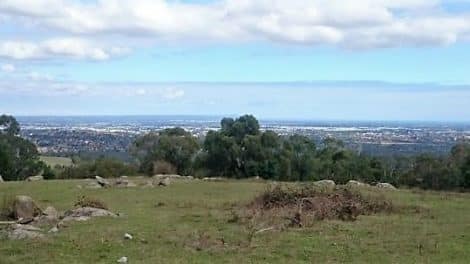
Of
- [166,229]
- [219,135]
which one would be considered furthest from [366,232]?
[219,135]

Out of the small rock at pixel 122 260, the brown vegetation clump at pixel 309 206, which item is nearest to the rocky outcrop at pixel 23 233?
the small rock at pixel 122 260

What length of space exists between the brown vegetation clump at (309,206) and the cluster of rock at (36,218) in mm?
5481

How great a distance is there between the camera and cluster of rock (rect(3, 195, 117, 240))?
17.0 metres

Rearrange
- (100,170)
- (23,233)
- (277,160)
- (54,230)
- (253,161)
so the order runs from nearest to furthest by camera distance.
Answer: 1. (23,233)
2. (54,230)
3. (277,160)
4. (253,161)
5. (100,170)

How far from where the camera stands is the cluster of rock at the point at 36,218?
17016 millimetres

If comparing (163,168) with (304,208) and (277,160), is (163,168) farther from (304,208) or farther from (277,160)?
(304,208)

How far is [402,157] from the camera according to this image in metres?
64.4

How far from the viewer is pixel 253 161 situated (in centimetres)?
5703

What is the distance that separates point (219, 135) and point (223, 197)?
2899 cm

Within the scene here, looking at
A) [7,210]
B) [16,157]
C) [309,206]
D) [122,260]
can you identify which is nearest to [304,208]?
[309,206]

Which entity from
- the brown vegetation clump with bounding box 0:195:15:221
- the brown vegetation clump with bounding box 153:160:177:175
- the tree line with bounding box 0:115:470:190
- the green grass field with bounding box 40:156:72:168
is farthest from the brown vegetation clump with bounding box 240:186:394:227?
the green grass field with bounding box 40:156:72:168

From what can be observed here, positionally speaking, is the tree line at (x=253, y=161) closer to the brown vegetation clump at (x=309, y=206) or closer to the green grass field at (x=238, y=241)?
the brown vegetation clump at (x=309, y=206)

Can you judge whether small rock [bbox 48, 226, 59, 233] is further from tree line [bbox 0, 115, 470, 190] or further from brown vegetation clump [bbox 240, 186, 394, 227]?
tree line [bbox 0, 115, 470, 190]

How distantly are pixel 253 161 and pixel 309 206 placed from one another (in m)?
36.0
